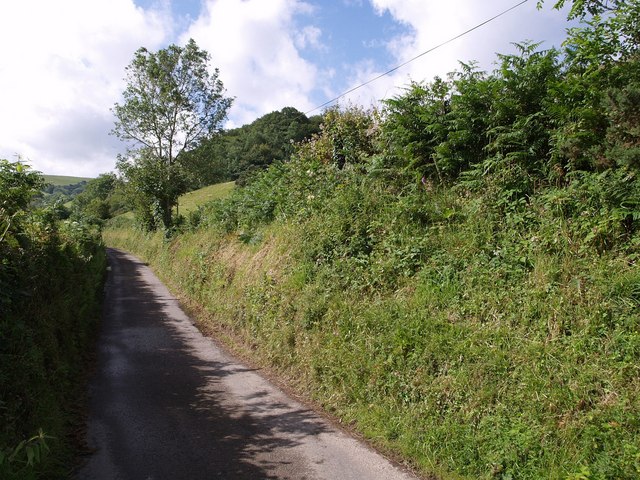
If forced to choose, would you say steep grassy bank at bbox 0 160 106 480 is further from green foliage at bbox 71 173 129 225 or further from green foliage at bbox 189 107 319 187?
green foliage at bbox 71 173 129 225

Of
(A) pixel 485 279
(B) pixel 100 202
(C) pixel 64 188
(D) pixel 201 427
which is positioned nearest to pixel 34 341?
(D) pixel 201 427

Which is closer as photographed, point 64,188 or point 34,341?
point 34,341

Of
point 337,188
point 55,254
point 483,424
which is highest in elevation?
point 337,188

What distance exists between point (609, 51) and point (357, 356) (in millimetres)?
5970

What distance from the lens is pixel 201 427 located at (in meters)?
6.20

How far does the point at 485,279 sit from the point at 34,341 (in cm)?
625

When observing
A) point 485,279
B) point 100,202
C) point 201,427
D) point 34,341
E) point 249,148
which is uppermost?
point 249,148

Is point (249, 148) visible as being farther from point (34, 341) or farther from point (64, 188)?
point (64, 188)

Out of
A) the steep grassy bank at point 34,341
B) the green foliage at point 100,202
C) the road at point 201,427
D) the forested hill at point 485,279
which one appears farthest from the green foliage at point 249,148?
the steep grassy bank at point 34,341

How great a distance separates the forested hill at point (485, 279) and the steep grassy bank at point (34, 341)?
11.4ft

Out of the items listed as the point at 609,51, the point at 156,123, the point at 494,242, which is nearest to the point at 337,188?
the point at 494,242

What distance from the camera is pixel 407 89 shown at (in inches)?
377

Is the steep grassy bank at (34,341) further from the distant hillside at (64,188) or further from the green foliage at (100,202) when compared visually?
the green foliage at (100,202)

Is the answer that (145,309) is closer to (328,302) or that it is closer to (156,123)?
(328,302)
